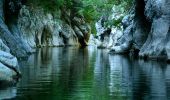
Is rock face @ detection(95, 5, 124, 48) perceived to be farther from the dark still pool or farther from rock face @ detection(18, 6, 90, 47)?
the dark still pool

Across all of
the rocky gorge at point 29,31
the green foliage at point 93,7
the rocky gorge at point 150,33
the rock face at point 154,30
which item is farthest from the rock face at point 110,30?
the rock face at point 154,30

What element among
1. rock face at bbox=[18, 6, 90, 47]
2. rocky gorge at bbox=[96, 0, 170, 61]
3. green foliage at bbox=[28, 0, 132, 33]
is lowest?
rocky gorge at bbox=[96, 0, 170, 61]

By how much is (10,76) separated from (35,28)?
45.3 m

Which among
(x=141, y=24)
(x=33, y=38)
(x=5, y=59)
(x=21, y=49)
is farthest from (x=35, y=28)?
(x=5, y=59)

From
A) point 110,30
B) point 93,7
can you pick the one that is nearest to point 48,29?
point 110,30

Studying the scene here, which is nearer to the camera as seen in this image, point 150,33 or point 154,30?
point 154,30

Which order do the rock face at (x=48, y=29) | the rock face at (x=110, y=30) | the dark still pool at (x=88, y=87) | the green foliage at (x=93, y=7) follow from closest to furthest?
the dark still pool at (x=88, y=87) → the rock face at (x=48, y=29) → the rock face at (x=110, y=30) → the green foliage at (x=93, y=7)

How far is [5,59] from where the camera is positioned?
1547cm

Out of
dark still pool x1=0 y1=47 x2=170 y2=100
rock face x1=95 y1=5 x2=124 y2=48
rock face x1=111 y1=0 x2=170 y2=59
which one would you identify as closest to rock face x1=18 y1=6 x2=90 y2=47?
rock face x1=95 y1=5 x2=124 y2=48

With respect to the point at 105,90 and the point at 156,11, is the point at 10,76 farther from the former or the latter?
the point at 156,11

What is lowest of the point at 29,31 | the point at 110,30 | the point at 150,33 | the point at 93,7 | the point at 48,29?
the point at 150,33

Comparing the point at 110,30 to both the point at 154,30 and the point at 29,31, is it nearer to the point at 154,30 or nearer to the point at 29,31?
the point at 29,31

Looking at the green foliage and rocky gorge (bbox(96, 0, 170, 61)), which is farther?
the green foliage

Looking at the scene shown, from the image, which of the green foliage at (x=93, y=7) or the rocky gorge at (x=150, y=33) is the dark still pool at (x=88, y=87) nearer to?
the rocky gorge at (x=150, y=33)
